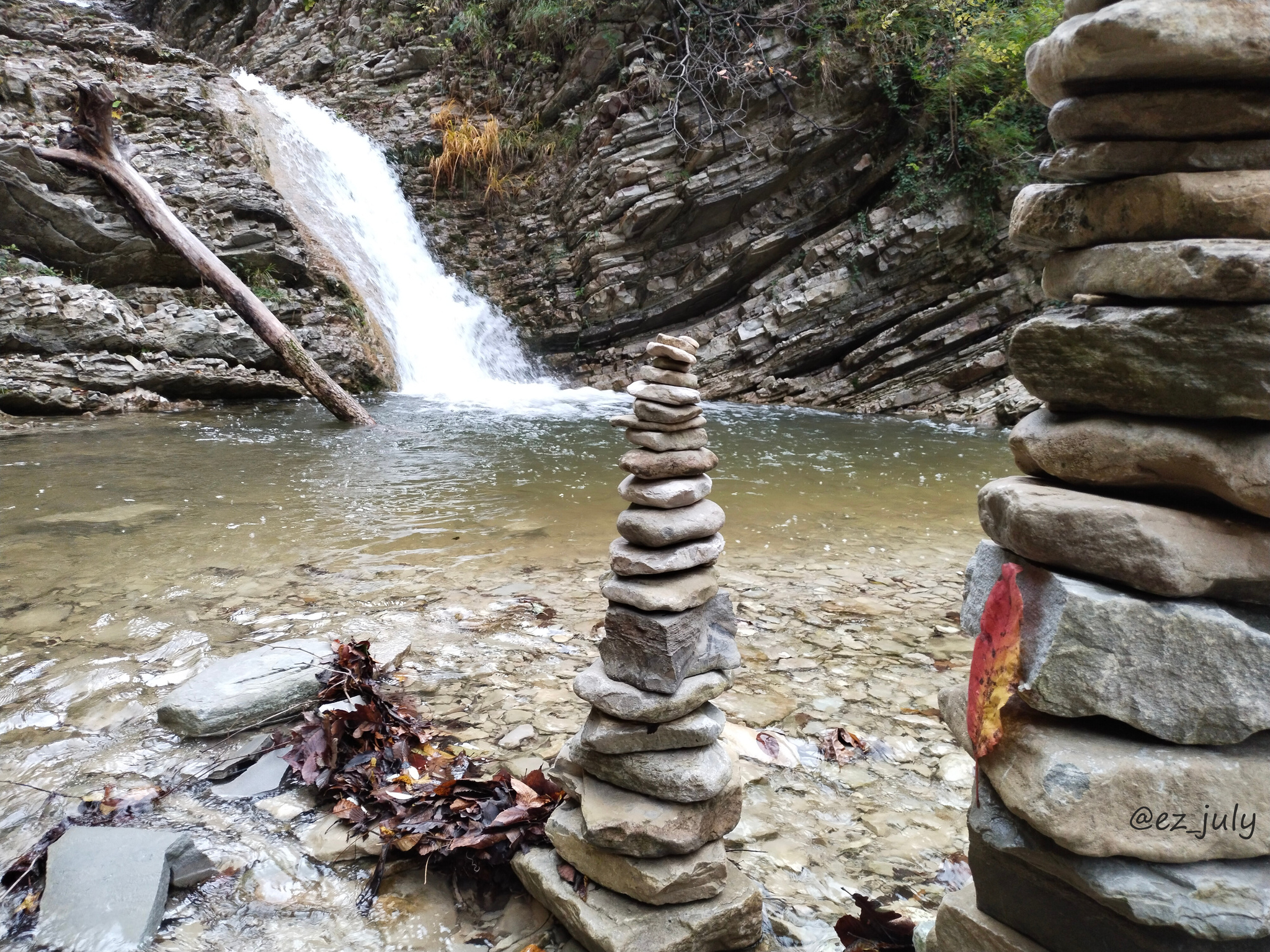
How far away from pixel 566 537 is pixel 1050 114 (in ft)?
15.7

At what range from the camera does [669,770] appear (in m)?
2.31

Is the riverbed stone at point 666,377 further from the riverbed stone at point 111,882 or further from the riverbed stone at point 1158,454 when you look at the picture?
the riverbed stone at point 111,882

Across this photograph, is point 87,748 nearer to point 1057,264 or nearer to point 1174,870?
point 1174,870

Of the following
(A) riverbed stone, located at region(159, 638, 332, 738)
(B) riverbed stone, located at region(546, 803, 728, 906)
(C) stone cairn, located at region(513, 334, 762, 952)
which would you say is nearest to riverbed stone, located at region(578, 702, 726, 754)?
(C) stone cairn, located at region(513, 334, 762, 952)

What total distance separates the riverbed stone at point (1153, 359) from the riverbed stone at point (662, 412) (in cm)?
101

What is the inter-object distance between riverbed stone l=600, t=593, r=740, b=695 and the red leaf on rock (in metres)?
0.78

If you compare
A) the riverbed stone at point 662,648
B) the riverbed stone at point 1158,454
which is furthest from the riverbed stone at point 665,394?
the riverbed stone at point 1158,454

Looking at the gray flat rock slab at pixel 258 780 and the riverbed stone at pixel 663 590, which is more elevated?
the riverbed stone at pixel 663 590

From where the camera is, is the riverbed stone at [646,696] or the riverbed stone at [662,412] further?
the riverbed stone at [662,412]

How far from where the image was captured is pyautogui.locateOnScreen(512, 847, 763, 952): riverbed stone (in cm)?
213

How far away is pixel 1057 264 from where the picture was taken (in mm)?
2025

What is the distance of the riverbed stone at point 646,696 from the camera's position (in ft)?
7.67

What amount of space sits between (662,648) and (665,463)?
1.99 feet

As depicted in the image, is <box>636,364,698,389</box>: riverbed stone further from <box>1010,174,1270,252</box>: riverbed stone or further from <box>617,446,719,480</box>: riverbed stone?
<box>1010,174,1270,252</box>: riverbed stone
